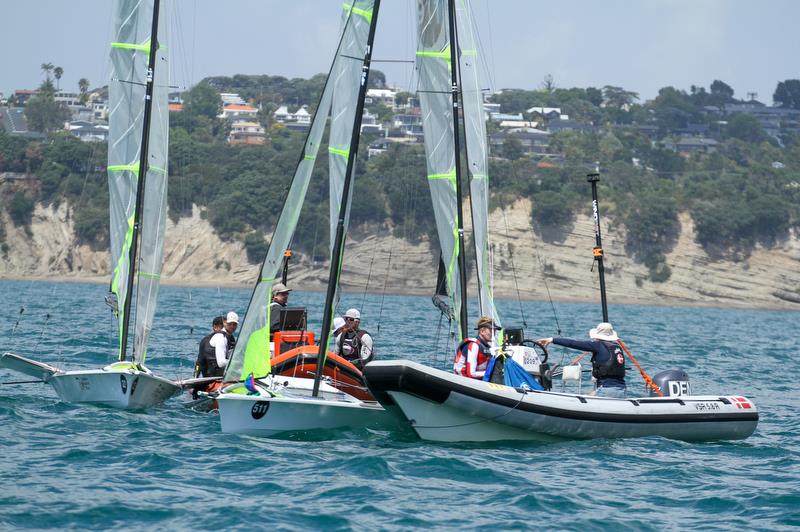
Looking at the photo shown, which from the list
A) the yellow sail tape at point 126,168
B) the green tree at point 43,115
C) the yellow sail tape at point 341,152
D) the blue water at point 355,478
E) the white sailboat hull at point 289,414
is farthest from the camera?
the green tree at point 43,115

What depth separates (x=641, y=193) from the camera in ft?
338

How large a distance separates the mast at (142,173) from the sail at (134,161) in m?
0.06

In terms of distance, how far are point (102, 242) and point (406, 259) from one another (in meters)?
22.7

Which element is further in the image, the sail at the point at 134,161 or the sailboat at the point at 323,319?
the sail at the point at 134,161

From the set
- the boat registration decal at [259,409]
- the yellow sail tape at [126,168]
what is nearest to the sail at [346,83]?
the boat registration decal at [259,409]

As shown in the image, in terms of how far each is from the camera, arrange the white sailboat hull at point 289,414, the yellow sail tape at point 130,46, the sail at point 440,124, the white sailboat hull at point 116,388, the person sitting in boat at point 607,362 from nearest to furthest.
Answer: the white sailboat hull at point 289,414, the person sitting in boat at point 607,362, the white sailboat hull at point 116,388, the sail at point 440,124, the yellow sail tape at point 130,46

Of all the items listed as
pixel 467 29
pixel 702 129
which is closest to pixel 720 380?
pixel 467 29

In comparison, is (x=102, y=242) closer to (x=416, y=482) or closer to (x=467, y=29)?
(x=467, y=29)

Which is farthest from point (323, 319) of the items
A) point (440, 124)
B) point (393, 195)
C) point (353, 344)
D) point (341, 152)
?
point (393, 195)

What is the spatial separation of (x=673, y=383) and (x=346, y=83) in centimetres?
641

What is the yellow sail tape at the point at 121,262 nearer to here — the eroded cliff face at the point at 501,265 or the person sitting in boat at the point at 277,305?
the person sitting in boat at the point at 277,305

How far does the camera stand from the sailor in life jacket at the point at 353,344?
18.6 m

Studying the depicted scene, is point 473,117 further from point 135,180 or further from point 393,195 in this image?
point 393,195

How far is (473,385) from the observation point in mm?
14758
